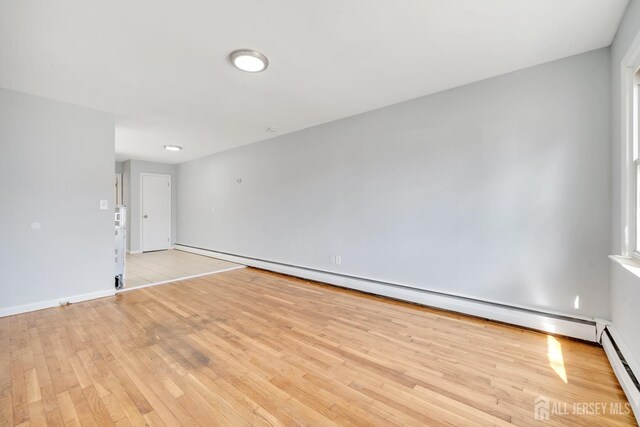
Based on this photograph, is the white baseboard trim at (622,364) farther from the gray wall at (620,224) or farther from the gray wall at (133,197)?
the gray wall at (133,197)

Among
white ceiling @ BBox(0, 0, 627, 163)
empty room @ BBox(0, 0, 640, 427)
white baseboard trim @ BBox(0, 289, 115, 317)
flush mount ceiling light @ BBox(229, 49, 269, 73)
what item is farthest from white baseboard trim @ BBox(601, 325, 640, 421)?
white baseboard trim @ BBox(0, 289, 115, 317)

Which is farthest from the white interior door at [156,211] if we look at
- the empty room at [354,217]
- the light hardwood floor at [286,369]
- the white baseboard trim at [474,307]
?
the white baseboard trim at [474,307]

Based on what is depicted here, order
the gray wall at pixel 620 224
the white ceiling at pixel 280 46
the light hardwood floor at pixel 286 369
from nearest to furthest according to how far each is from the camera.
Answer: the light hardwood floor at pixel 286 369 < the gray wall at pixel 620 224 < the white ceiling at pixel 280 46

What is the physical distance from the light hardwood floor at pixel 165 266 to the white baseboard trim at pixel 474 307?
2035mm

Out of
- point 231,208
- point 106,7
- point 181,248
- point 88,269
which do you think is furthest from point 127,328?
point 181,248

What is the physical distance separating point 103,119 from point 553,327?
574cm

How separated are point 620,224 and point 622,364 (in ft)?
3.28

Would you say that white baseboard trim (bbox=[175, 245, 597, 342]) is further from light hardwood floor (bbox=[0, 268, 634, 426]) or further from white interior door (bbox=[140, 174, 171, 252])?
white interior door (bbox=[140, 174, 171, 252])

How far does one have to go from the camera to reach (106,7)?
178 cm

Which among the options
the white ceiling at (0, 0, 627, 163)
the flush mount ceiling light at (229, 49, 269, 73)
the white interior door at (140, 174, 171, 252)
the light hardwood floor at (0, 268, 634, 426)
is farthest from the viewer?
the white interior door at (140, 174, 171, 252)

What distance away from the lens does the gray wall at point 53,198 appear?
2.98 meters

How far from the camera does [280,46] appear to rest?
2.23 meters

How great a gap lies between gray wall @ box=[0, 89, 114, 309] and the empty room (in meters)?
0.02

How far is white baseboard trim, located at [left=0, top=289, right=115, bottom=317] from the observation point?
2933mm
